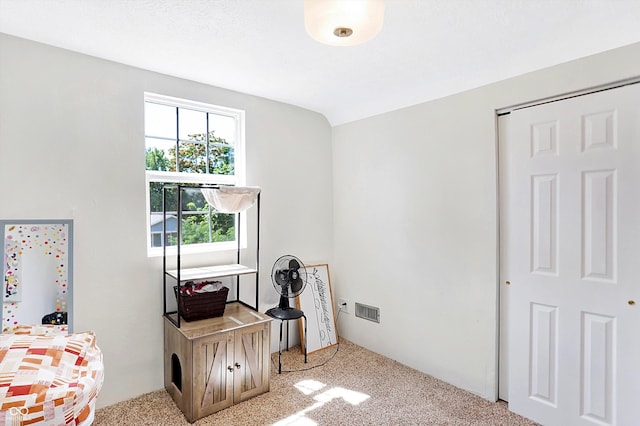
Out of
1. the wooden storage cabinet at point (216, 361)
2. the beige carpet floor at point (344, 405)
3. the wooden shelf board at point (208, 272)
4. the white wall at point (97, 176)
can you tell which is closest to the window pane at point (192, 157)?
the white wall at point (97, 176)

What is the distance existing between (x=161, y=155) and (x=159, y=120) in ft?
0.92

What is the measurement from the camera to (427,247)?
2.93 m

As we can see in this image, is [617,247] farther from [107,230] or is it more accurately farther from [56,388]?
[107,230]

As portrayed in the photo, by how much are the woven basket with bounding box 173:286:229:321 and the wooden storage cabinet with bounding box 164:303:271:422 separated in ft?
0.16

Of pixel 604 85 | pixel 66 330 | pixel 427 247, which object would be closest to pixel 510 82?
pixel 604 85

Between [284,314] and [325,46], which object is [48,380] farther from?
[325,46]

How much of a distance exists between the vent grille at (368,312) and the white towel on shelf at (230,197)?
5.43ft

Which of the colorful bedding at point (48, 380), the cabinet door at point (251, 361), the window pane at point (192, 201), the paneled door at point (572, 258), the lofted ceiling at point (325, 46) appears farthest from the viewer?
the window pane at point (192, 201)

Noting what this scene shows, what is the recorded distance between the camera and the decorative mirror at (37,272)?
205cm

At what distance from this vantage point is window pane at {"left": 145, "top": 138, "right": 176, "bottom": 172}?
8.80ft

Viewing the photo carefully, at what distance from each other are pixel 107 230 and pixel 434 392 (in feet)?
8.84

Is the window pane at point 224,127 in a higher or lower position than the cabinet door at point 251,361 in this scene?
higher

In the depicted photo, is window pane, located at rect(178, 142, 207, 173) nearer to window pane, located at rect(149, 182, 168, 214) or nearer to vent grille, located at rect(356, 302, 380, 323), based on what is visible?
window pane, located at rect(149, 182, 168, 214)

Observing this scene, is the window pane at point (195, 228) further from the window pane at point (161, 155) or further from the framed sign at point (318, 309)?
the framed sign at point (318, 309)
